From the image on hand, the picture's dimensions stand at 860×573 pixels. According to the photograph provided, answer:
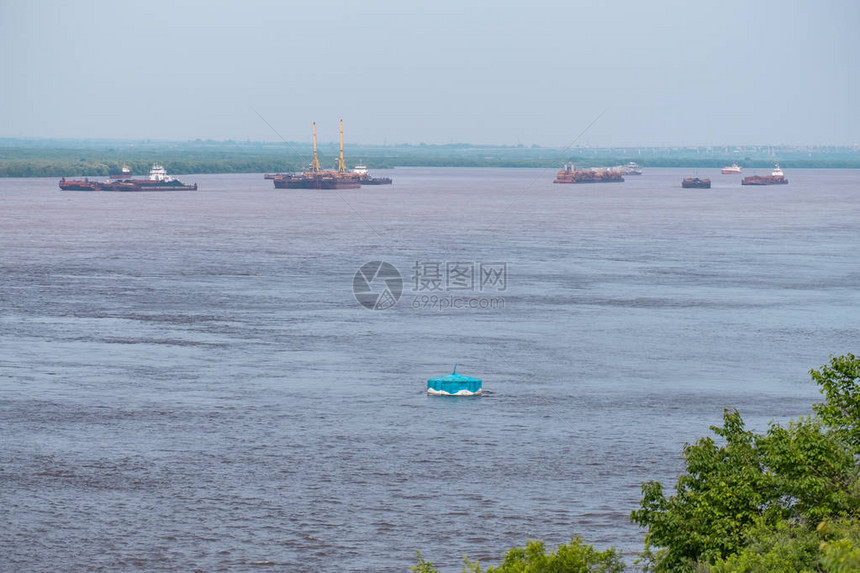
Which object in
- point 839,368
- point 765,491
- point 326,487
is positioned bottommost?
point 326,487

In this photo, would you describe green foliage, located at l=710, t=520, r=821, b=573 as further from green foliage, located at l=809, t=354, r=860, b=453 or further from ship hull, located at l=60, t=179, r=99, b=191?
ship hull, located at l=60, t=179, r=99, b=191

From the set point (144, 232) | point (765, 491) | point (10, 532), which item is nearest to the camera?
point (765, 491)

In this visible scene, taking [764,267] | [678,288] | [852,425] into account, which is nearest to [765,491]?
[852,425]

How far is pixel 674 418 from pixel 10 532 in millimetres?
16121

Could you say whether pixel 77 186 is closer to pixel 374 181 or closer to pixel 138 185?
pixel 138 185

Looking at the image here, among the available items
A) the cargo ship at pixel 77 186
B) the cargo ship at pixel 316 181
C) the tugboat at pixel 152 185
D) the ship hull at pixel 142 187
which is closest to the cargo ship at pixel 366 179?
the cargo ship at pixel 316 181

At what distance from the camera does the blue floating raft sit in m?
32.8

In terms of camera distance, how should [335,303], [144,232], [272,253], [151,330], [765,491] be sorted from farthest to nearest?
[144,232] < [272,253] < [335,303] < [151,330] < [765,491]

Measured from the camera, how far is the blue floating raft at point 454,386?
32750 mm

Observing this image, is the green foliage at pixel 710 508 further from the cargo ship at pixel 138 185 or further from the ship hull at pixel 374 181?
the ship hull at pixel 374 181

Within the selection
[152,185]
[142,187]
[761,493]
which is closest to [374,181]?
[152,185]

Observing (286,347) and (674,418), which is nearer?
(674,418)

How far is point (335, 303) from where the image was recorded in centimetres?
5025

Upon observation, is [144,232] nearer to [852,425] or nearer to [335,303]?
[335,303]
